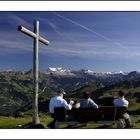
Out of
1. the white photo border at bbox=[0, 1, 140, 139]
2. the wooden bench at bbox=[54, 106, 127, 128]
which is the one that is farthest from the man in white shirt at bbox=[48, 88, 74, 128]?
the white photo border at bbox=[0, 1, 140, 139]

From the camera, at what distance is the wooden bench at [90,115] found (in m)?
20.1

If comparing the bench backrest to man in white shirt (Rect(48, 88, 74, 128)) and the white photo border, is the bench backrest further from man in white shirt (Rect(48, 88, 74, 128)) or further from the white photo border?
the white photo border

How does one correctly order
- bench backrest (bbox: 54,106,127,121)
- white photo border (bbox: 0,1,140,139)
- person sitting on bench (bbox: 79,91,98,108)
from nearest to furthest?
1. white photo border (bbox: 0,1,140,139)
2. bench backrest (bbox: 54,106,127,121)
3. person sitting on bench (bbox: 79,91,98,108)

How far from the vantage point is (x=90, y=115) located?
2020 centimetres

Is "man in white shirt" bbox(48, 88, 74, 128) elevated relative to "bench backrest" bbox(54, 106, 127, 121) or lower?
elevated

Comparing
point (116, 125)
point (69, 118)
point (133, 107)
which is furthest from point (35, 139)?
point (133, 107)

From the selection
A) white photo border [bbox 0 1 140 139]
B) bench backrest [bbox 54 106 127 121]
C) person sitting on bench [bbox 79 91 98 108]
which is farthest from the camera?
person sitting on bench [bbox 79 91 98 108]

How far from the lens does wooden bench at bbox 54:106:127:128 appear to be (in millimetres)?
20094

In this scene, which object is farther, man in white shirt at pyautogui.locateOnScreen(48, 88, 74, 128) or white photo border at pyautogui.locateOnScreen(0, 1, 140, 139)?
man in white shirt at pyautogui.locateOnScreen(48, 88, 74, 128)
